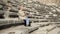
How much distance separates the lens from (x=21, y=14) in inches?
187

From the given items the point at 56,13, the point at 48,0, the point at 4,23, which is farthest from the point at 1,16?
the point at 48,0

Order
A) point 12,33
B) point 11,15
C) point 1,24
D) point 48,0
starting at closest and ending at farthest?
point 12,33 → point 1,24 → point 11,15 → point 48,0

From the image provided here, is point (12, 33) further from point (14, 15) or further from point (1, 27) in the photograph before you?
point (14, 15)

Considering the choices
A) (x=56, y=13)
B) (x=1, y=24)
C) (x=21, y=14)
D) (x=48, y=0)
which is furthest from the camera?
(x=48, y=0)

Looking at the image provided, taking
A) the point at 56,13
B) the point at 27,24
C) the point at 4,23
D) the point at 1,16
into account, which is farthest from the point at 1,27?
the point at 56,13

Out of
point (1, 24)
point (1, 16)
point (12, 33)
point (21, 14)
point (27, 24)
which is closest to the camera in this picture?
point (12, 33)

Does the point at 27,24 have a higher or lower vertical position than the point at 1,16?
lower

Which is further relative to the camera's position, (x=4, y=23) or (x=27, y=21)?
(x=27, y=21)

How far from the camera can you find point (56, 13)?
30.0 ft

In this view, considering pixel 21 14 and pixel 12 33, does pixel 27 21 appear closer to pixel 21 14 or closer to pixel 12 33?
pixel 21 14

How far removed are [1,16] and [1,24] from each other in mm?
706

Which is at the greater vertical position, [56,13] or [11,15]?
[11,15]

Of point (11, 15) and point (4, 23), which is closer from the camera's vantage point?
point (4, 23)

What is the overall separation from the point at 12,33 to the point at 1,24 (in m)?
0.31
